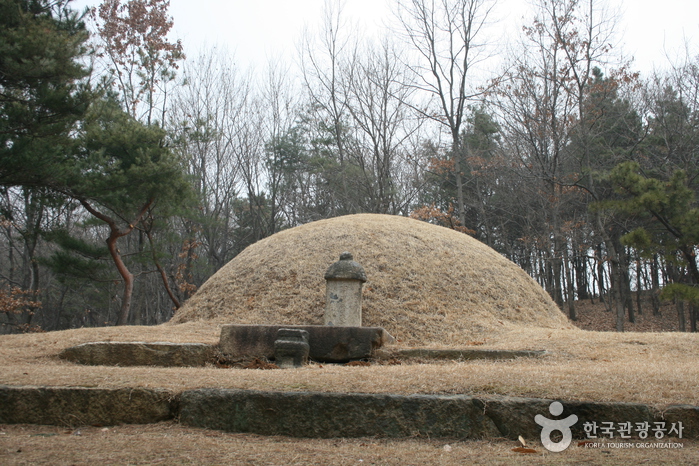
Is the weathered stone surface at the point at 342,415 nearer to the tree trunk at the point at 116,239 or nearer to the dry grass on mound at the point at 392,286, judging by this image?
the dry grass on mound at the point at 392,286

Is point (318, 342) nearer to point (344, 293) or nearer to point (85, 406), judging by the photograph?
point (344, 293)

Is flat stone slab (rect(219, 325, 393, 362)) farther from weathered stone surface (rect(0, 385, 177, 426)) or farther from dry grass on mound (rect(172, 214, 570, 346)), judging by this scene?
weathered stone surface (rect(0, 385, 177, 426))

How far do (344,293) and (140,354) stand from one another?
300 cm

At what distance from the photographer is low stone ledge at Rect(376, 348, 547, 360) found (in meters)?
6.09

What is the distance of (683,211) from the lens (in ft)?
33.1

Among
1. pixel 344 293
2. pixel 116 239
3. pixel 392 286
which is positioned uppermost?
pixel 116 239

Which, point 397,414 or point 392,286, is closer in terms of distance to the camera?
point 397,414

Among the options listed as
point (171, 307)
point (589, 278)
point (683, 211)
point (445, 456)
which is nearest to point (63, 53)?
point (445, 456)

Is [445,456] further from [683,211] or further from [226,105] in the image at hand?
[226,105]

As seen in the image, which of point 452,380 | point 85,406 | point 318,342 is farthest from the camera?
point 318,342

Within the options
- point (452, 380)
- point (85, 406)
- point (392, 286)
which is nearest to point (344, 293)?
point (392, 286)

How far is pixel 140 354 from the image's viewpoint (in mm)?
6098

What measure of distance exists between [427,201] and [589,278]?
866 centimetres

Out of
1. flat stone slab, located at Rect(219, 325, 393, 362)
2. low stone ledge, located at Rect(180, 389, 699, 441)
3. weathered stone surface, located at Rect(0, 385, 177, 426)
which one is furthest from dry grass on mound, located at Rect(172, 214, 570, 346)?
weathered stone surface, located at Rect(0, 385, 177, 426)
